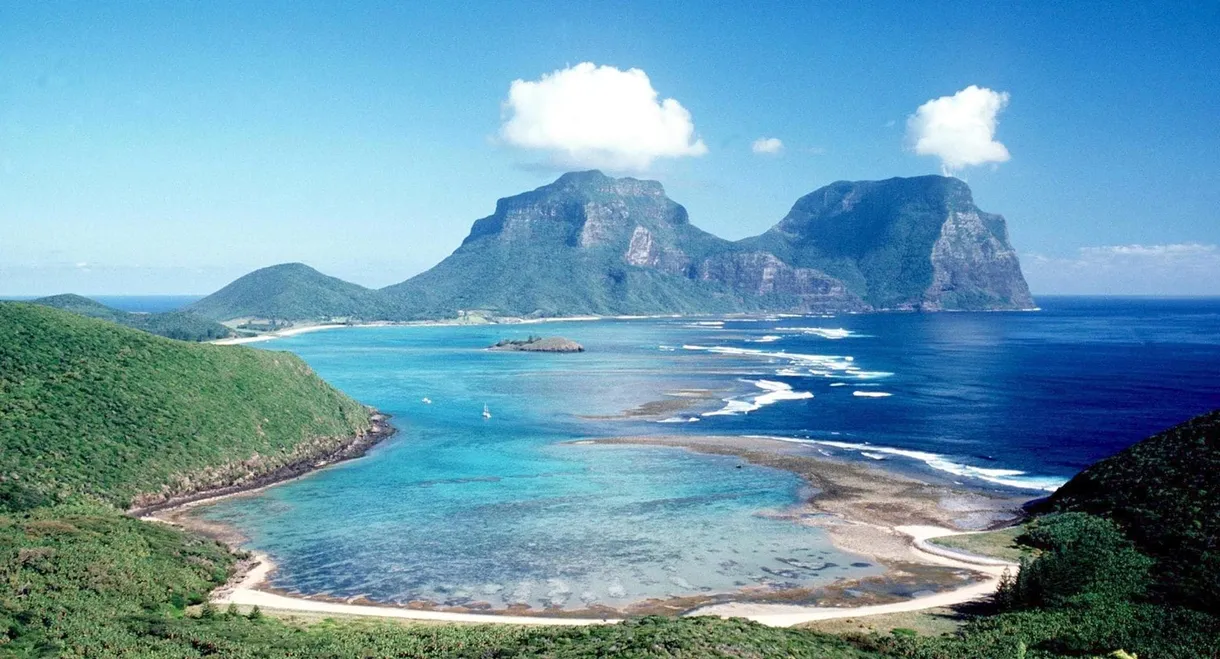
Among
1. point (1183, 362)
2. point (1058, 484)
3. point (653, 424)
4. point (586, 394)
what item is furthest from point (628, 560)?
point (1183, 362)

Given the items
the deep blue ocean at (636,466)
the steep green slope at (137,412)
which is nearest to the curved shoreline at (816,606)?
the deep blue ocean at (636,466)

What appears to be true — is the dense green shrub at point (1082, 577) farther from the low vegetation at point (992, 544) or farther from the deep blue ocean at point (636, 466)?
the deep blue ocean at point (636, 466)

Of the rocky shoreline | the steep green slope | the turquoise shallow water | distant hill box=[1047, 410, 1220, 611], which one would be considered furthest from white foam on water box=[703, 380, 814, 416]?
distant hill box=[1047, 410, 1220, 611]

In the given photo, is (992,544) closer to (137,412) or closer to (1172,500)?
(1172,500)

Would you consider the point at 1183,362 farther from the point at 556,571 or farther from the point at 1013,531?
the point at 556,571

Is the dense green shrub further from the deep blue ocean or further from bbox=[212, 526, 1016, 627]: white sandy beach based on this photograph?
the deep blue ocean

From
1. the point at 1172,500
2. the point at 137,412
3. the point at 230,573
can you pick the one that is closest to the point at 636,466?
the point at 230,573
